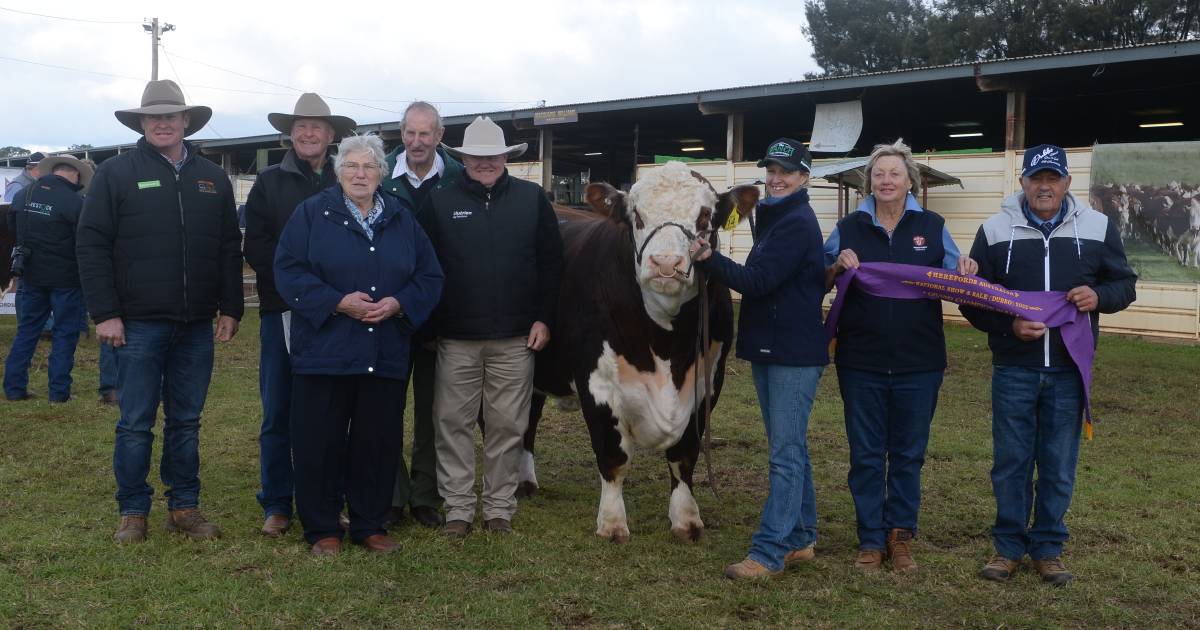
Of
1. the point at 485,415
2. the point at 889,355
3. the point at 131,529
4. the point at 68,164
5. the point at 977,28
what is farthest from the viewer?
the point at 977,28

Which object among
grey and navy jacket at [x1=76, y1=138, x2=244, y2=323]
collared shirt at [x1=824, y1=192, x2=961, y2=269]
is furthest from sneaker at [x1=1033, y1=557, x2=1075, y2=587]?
grey and navy jacket at [x1=76, y1=138, x2=244, y2=323]

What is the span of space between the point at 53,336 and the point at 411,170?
506cm

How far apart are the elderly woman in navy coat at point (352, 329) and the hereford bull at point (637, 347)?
93cm

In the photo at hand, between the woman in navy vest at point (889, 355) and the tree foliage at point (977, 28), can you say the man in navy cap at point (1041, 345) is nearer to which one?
the woman in navy vest at point (889, 355)

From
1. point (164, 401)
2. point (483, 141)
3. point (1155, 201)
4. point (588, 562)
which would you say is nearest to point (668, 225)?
point (483, 141)

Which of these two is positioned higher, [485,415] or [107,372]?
[485,415]

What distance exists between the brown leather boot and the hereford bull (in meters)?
1.00

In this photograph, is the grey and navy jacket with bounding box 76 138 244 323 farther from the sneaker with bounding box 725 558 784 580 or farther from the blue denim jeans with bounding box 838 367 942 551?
the blue denim jeans with bounding box 838 367 942 551

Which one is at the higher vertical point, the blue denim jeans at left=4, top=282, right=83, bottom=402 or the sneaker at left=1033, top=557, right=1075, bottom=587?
the blue denim jeans at left=4, top=282, right=83, bottom=402

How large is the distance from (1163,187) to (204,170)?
1273 centimetres

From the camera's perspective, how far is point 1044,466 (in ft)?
14.4

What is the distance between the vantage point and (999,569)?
14.3ft

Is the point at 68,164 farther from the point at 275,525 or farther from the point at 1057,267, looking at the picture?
the point at 1057,267

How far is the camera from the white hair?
450 cm
